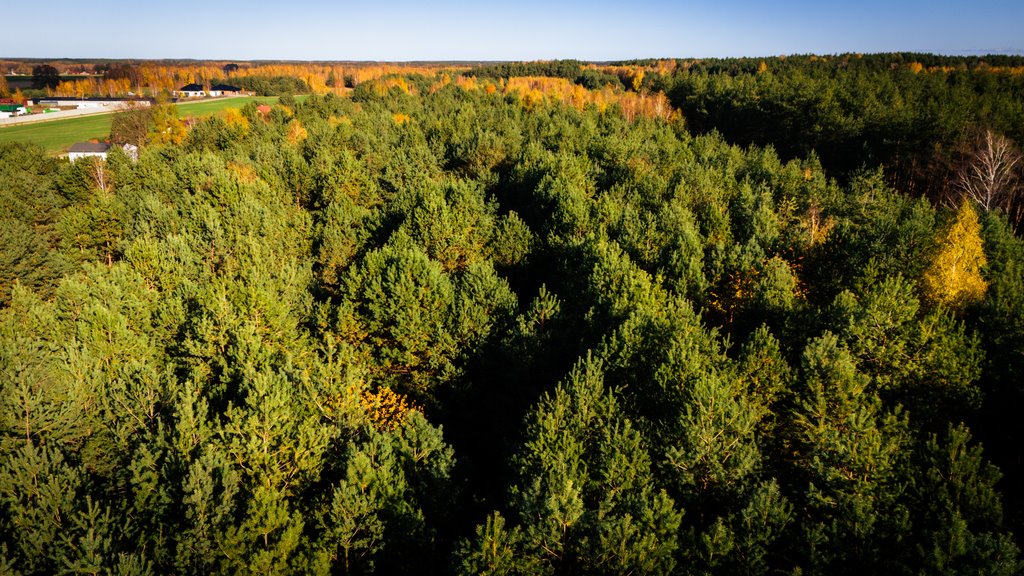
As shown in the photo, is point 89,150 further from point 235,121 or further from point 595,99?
point 595,99

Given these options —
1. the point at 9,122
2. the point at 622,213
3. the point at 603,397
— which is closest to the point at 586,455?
the point at 603,397

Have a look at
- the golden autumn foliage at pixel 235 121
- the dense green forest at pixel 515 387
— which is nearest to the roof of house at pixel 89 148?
the golden autumn foliage at pixel 235 121

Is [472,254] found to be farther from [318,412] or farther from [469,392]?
[318,412]

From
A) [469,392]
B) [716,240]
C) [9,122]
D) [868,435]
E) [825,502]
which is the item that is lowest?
[469,392]

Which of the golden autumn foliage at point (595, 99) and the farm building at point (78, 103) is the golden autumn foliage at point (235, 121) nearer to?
the golden autumn foliage at point (595, 99)

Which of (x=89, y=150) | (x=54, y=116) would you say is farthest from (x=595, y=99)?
(x=54, y=116)

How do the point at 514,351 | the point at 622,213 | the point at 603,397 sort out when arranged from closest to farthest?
1. the point at 603,397
2. the point at 514,351
3. the point at 622,213
